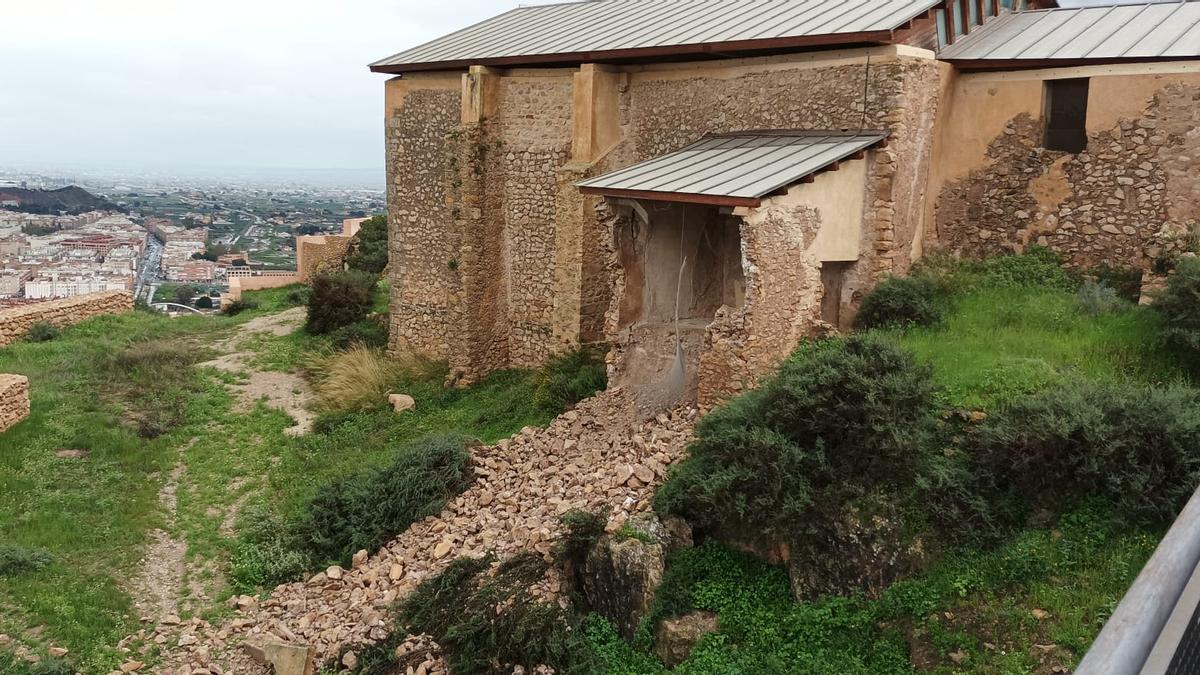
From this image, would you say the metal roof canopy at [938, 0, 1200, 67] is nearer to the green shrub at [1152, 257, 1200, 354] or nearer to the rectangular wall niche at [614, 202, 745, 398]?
the green shrub at [1152, 257, 1200, 354]

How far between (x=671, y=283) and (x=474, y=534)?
14.6 feet

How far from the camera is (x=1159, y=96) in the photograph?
400 inches

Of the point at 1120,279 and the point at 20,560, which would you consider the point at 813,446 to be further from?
the point at 20,560

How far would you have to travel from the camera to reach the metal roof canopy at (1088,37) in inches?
407

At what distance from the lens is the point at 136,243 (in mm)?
40781

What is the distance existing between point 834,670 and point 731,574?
1350 millimetres

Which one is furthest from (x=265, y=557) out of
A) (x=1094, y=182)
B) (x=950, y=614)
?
(x=1094, y=182)

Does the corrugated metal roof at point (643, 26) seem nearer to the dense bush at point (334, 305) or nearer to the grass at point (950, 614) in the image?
the dense bush at point (334, 305)

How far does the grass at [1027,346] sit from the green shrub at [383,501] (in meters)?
5.14

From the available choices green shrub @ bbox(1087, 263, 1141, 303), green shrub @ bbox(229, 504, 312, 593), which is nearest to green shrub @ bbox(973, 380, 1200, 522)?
green shrub @ bbox(1087, 263, 1141, 303)

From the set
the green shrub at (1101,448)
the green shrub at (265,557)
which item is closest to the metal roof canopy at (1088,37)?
the green shrub at (1101,448)

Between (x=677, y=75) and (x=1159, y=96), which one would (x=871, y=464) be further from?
(x=677, y=75)

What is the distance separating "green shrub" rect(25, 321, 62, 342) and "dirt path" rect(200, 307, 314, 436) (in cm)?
367

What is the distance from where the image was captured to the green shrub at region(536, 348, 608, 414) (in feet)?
39.0
